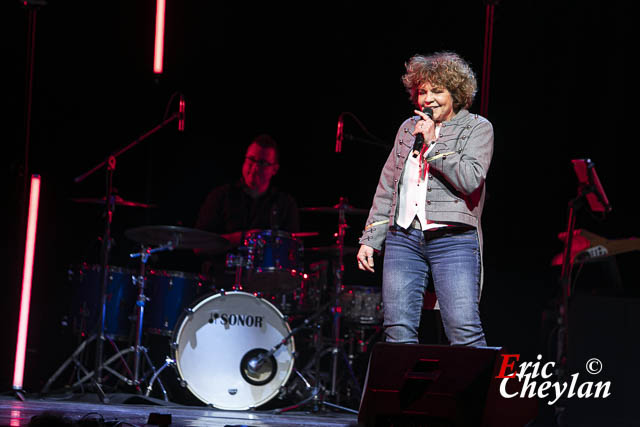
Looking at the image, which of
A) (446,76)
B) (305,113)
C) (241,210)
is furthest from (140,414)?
(305,113)

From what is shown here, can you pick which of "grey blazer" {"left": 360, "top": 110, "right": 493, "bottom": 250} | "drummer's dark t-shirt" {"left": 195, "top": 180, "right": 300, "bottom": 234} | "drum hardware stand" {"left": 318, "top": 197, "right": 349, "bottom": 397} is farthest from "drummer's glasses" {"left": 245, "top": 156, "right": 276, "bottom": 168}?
"grey blazer" {"left": 360, "top": 110, "right": 493, "bottom": 250}

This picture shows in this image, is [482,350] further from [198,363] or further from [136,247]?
[136,247]

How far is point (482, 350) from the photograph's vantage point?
2785 millimetres

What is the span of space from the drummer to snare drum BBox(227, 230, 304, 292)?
1.98 feet

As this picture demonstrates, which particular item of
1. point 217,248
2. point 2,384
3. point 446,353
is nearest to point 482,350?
point 446,353

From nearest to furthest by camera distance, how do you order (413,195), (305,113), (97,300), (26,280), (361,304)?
(413,195)
(26,280)
(97,300)
(361,304)
(305,113)

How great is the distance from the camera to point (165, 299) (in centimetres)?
619

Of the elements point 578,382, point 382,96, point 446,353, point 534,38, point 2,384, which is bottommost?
point 2,384

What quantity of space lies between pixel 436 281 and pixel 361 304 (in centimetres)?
322

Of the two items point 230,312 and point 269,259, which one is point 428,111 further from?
point 230,312

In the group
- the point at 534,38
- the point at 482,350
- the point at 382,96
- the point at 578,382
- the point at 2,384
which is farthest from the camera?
the point at 382,96

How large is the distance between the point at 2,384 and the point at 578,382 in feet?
12.8

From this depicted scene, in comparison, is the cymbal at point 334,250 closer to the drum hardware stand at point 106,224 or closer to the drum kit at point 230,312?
the drum kit at point 230,312

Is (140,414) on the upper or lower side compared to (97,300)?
lower
